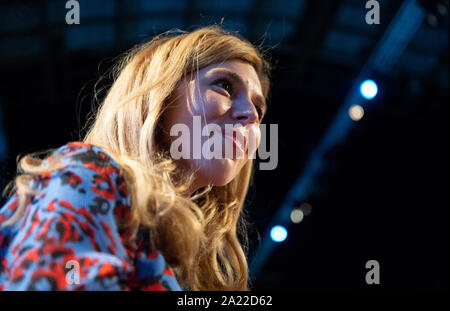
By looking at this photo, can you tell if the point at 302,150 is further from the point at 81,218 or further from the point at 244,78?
the point at 81,218

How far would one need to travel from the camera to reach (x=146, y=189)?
2.65ft

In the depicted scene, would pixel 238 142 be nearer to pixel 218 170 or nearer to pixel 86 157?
pixel 218 170

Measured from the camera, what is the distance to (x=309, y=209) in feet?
15.4

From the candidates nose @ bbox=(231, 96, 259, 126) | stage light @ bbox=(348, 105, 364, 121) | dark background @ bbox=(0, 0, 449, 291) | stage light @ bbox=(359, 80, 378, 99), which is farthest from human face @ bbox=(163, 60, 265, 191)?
stage light @ bbox=(348, 105, 364, 121)

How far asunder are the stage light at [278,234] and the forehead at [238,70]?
333 centimetres

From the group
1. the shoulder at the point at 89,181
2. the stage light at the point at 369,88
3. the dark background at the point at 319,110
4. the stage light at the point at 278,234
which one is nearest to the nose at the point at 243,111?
the shoulder at the point at 89,181

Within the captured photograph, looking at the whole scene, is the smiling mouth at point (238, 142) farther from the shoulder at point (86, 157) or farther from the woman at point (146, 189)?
the shoulder at point (86, 157)

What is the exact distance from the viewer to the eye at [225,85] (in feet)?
4.25

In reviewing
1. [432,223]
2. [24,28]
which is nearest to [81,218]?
[24,28]

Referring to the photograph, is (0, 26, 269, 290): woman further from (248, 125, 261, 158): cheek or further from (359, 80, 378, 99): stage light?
(359, 80, 378, 99): stage light

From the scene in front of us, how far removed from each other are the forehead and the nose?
0.08 meters

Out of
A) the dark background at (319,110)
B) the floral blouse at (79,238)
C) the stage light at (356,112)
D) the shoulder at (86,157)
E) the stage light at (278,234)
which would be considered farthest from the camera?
the stage light at (278,234)

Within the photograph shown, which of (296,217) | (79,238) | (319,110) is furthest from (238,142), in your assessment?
(296,217)

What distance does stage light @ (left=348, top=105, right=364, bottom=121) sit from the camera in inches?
153
